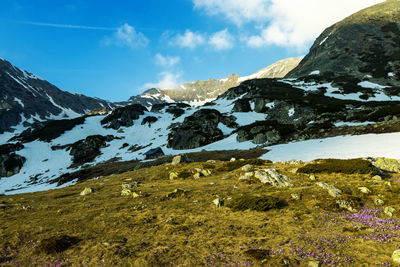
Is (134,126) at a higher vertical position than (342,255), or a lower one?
higher

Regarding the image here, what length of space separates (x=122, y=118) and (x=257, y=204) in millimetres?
133949

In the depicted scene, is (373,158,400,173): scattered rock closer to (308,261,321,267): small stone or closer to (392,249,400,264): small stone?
(392,249,400,264): small stone

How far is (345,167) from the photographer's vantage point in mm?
15461

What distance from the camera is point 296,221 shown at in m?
9.05

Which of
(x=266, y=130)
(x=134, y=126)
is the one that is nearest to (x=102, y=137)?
(x=134, y=126)

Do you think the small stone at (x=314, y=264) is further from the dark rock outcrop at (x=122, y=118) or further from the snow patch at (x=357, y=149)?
the dark rock outcrop at (x=122, y=118)

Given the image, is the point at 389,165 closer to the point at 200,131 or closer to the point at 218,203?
the point at 218,203

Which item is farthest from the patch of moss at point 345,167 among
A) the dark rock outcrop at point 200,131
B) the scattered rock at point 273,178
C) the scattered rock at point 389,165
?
the dark rock outcrop at point 200,131

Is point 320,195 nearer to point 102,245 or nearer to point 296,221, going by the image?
point 296,221

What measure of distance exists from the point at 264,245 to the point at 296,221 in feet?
8.05

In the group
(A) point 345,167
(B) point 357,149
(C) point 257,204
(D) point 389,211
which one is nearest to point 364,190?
(D) point 389,211

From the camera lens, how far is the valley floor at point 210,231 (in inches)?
272

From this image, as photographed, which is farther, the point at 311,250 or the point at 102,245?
the point at 102,245

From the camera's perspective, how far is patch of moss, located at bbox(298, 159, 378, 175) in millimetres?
14442
